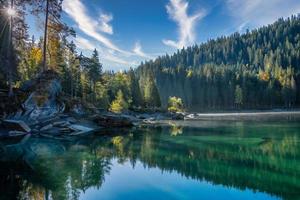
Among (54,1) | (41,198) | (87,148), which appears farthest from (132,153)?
(54,1)

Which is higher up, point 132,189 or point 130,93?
point 130,93

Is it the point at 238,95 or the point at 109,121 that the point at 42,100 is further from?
the point at 238,95

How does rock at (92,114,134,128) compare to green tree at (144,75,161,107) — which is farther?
green tree at (144,75,161,107)

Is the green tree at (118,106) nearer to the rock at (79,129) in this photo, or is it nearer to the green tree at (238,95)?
the rock at (79,129)

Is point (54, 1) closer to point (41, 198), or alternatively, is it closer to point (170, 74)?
point (41, 198)

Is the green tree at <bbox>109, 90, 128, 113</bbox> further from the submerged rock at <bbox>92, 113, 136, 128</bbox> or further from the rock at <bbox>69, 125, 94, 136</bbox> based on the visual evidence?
the rock at <bbox>69, 125, 94, 136</bbox>

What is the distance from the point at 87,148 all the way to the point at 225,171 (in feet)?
39.5

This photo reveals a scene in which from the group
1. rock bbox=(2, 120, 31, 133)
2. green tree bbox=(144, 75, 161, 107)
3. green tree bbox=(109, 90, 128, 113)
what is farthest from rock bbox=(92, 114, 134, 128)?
green tree bbox=(144, 75, 161, 107)

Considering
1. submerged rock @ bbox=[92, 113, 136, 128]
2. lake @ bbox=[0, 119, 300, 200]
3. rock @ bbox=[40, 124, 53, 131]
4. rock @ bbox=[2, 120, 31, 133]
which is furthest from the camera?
submerged rock @ bbox=[92, 113, 136, 128]

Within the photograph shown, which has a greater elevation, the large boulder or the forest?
the forest

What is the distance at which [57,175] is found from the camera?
15227 mm

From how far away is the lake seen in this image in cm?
1280

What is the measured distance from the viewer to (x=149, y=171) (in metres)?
17.4

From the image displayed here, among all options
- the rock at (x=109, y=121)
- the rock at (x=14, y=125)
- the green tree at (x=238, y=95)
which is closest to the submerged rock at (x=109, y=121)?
the rock at (x=109, y=121)
